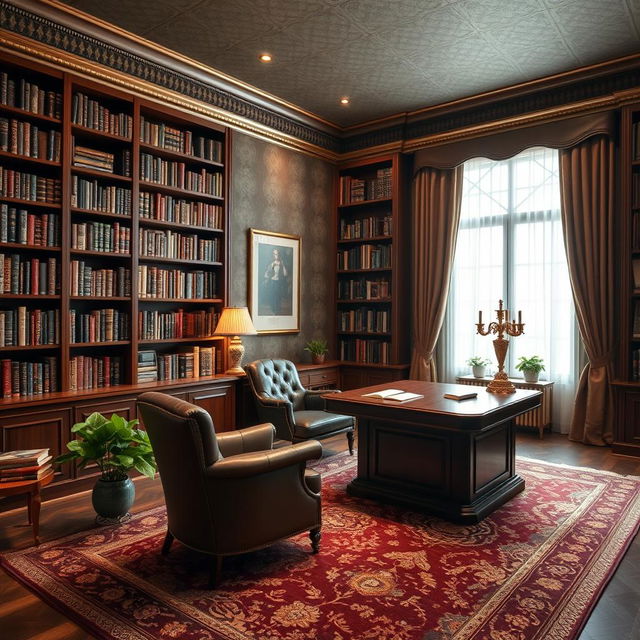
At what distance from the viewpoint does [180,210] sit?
4895 millimetres

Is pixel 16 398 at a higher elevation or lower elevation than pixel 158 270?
lower

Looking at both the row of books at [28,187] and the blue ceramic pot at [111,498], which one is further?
the row of books at [28,187]

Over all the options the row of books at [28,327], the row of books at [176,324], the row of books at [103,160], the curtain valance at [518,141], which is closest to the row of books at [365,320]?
the curtain valance at [518,141]

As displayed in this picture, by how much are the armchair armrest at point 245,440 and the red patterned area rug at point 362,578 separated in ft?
1.85

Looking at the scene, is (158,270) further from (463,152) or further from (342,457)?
(463,152)

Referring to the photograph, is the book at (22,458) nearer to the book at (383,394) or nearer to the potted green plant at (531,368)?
the book at (383,394)

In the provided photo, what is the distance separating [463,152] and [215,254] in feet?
9.52

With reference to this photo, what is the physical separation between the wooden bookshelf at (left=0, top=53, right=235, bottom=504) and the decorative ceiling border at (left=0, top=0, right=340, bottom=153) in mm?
195

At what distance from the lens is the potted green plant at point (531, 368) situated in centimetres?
557

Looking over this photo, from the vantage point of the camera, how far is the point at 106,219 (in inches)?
175

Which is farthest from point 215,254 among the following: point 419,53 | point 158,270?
point 419,53

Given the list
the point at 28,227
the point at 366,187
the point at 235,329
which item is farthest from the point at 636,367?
the point at 28,227

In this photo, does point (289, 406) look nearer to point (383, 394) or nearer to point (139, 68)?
point (383, 394)

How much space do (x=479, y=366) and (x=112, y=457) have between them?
4025 mm
